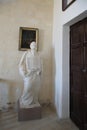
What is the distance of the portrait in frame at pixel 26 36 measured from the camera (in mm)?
3465

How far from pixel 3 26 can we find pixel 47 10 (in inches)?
46.3

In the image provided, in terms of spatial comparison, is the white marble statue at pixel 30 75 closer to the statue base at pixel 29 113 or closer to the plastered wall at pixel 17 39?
the statue base at pixel 29 113

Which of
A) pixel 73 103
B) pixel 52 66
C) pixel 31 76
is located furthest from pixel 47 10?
pixel 73 103

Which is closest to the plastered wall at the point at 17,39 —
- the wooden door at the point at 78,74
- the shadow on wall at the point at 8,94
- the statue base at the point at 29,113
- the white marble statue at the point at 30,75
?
the shadow on wall at the point at 8,94

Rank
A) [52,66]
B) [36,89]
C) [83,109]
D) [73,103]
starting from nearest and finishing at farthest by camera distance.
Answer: [83,109]
[73,103]
[36,89]
[52,66]

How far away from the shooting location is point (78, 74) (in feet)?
8.74

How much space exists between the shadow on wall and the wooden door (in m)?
1.35

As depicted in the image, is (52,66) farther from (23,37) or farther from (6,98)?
(6,98)

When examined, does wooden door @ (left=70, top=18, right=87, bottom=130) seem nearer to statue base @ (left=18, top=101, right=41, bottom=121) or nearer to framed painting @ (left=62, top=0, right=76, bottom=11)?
framed painting @ (left=62, top=0, right=76, bottom=11)

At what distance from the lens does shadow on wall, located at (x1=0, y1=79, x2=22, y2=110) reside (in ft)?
11.2

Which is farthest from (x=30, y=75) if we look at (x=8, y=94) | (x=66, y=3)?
(x=66, y=3)

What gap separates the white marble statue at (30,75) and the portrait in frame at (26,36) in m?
0.45

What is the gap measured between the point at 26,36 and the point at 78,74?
160 centimetres

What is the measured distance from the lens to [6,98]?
345 cm
